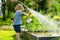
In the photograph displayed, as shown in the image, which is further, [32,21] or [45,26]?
[32,21]

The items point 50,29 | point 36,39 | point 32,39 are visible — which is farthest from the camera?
point 50,29

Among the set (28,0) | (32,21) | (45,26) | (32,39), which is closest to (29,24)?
(32,21)

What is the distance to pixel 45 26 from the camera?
35.1 feet

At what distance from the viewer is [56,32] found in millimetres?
10617

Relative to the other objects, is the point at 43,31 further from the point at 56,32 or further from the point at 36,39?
the point at 36,39

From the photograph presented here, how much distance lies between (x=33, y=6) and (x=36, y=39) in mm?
20642

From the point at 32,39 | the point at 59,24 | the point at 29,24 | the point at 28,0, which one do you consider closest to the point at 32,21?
the point at 29,24

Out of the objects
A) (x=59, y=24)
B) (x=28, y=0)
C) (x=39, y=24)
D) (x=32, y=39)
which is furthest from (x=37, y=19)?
(x=28, y=0)

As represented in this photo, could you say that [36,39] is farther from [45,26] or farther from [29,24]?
[29,24]

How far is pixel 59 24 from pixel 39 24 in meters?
0.85

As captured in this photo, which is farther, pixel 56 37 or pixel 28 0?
pixel 28 0

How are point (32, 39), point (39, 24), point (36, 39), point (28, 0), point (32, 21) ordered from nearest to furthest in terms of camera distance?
point (36, 39), point (32, 39), point (39, 24), point (32, 21), point (28, 0)

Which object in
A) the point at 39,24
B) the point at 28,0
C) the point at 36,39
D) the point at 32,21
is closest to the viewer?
the point at 36,39

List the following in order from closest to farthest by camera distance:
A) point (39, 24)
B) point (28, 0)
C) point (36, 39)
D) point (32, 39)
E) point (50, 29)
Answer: point (36, 39) < point (32, 39) < point (50, 29) < point (39, 24) < point (28, 0)
